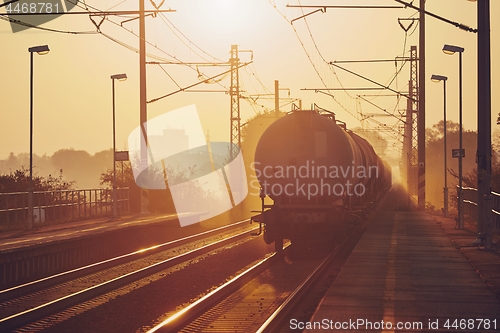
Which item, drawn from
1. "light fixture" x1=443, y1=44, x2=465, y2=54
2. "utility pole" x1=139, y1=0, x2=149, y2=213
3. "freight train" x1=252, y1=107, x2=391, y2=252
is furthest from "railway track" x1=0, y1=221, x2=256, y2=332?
"utility pole" x1=139, y1=0, x2=149, y2=213

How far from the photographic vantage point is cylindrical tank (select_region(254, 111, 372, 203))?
18.4 meters

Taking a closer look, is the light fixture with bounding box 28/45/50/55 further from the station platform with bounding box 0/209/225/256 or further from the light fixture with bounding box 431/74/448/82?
the light fixture with bounding box 431/74/448/82

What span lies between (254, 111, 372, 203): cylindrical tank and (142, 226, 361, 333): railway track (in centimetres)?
217

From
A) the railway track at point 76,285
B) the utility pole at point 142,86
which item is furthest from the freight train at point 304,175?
the utility pole at point 142,86

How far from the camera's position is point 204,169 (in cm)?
5722

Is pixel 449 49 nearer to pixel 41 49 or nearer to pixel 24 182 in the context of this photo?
pixel 41 49

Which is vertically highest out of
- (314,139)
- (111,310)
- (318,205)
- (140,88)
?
(140,88)

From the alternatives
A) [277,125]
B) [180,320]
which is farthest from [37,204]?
[180,320]

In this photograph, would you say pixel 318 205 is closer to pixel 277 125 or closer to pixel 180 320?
pixel 277 125

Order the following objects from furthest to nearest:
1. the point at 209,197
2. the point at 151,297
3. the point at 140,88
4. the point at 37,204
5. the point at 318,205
Result: the point at 209,197, the point at 140,88, the point at 37,204, the point at 318,205, the point at 151,297

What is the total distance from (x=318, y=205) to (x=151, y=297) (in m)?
6.34

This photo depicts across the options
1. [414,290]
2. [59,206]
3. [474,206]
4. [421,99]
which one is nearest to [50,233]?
[59,206]

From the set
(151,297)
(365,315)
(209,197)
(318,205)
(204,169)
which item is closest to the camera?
(365,315)

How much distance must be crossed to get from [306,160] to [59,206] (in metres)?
16.1
